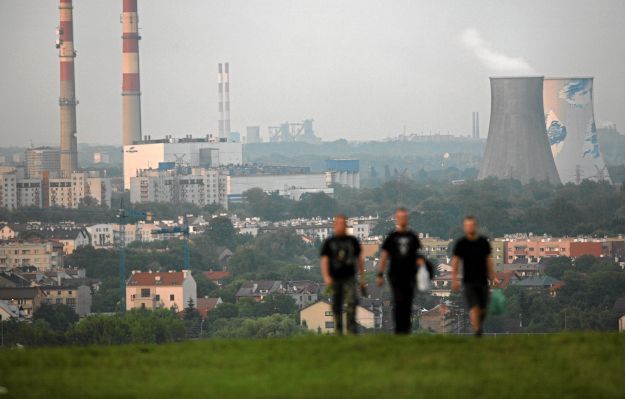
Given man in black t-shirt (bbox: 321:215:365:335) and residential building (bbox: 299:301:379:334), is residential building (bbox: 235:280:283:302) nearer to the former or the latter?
residential building (bbox: 299:301:379:334)

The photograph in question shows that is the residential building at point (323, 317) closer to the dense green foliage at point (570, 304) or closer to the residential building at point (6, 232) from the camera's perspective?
the dense green foliage at point (570, 304)

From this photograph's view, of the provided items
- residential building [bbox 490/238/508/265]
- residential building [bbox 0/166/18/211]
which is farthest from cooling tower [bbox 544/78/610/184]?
residential building [bbox 0/166/18/211]

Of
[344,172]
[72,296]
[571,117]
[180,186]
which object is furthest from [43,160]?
[72,296]

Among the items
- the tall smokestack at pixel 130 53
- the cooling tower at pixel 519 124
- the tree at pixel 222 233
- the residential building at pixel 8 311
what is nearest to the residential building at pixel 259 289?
the residential building at pixel 8 311

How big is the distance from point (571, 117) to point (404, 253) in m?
73.1

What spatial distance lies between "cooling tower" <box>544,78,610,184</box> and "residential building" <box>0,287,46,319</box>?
37.0 m

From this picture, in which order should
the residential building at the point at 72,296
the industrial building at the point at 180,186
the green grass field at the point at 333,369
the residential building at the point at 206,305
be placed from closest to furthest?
the green grass field at the point at 333,369
the residential building at the point at 206,305
the residential building at the point at 72,296
the industrial building at the point at 180,186

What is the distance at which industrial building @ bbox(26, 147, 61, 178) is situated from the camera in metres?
109

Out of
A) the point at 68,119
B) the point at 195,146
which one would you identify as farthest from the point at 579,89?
the point at 195,146

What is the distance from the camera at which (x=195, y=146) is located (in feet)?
388

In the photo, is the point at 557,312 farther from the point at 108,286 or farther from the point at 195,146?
the point at 195,146

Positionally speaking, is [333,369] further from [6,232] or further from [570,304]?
[6,232]

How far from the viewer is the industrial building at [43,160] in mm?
109438

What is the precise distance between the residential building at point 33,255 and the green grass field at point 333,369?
53.8 m
